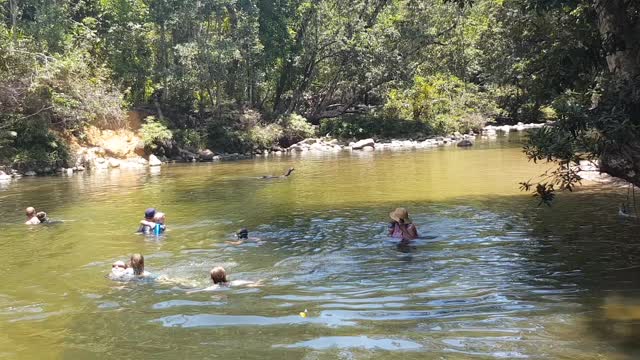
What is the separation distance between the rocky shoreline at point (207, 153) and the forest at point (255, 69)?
2.75 feet

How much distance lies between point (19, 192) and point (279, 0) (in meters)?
24.0

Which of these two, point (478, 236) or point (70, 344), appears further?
point (478, 236)

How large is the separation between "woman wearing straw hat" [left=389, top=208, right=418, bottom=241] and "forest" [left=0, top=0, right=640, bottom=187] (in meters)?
5.76

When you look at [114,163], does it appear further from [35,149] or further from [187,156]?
[187,156]

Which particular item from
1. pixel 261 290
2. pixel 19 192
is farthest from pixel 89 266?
pixel 19 192

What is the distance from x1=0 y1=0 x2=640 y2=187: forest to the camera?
3148cm

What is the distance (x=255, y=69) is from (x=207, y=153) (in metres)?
7.93

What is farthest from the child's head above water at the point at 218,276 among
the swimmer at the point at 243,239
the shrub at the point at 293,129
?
the shrub at the point at 293,129

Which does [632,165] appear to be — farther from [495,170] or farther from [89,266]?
[495,170]

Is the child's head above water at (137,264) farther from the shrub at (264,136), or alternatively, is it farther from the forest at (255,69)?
the shrub at (264,136)

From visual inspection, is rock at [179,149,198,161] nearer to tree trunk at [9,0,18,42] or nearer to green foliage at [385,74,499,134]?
tree trunk at [9,0,18,42]

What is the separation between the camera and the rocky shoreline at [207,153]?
33.1 m

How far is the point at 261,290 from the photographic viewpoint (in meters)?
9.41

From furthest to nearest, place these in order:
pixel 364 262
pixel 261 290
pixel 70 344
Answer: pixel 364 262
pixel 261 290
pixel 70 344
